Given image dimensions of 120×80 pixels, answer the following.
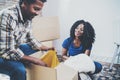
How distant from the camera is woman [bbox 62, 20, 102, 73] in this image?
64.9 inches

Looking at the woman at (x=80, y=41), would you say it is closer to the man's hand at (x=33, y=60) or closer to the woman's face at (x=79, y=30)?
the woman's face at (x=79, y=30)

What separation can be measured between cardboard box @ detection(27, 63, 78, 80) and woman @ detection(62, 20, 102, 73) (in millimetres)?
286

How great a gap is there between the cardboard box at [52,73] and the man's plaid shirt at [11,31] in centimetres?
15

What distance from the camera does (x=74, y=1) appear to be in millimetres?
1606

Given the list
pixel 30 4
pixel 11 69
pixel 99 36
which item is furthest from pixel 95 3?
pixel 11 69

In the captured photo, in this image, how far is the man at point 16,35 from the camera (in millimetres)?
1323

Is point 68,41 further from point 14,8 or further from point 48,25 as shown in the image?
point 14,8

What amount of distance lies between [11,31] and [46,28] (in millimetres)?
354

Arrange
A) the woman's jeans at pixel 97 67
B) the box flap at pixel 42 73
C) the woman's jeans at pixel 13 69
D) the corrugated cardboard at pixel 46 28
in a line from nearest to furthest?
1. the box flap at pixel 42 73
2. the woman's jeans at pixel 13 69
3. the corrugated cardboard at pixel 46 28
4. the woman's jeans at pixel 97 67

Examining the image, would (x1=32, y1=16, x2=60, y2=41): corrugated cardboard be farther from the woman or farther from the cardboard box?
the cardboard box

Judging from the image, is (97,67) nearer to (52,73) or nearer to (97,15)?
(97,15)

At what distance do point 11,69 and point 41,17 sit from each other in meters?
0.46

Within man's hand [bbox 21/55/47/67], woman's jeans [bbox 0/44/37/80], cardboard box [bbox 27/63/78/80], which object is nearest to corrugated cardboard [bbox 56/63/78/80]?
cardboard box [bbox 27/63/78/80]

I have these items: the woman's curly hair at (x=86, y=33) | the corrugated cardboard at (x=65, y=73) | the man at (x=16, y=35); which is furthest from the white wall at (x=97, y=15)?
the corrugated cardboard at (x=65, y=73)
